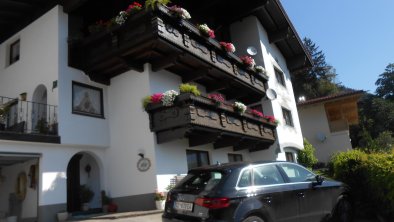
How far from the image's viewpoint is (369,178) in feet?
28.2

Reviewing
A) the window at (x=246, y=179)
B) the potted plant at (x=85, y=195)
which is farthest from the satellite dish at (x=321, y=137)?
the window at (x=246, y=179)

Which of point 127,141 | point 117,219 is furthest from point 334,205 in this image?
point 127,141

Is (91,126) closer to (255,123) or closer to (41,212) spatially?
(41,212)

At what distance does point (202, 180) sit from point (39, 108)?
967 cm

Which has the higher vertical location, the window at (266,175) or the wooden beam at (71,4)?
the wooden beam at (71,4)

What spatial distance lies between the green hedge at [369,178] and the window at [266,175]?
2.64 meters

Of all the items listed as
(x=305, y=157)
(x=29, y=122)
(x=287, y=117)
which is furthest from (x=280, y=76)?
(x=29, y=122)

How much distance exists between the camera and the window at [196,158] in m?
14.3

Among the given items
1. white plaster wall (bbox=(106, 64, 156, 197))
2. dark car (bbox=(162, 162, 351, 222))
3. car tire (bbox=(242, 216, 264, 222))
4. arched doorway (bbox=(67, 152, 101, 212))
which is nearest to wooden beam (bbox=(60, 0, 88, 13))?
white plaster wall (bbox=(106, 64, 156, 197))

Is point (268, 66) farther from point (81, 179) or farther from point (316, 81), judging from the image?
point (316, 81)

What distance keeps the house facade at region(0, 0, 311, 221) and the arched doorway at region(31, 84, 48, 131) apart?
45 mm

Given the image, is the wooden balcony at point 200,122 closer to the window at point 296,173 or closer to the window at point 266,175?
the window at point 296,173

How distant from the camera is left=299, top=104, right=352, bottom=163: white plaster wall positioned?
28.5 meters

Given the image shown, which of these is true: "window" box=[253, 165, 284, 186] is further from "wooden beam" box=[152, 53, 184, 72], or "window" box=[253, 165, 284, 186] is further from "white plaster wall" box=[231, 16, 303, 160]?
"white plaster wall" box=[231, 16, 303, 160]
